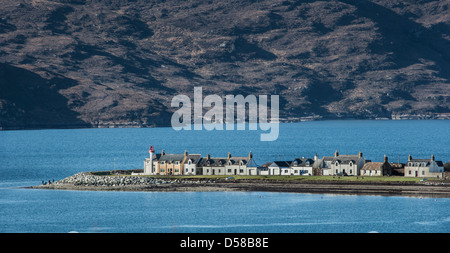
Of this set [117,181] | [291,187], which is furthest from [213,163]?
[291,187]

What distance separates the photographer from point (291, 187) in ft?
456

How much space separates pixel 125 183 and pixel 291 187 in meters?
28.3

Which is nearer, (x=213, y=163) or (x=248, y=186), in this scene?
(x=248, y=186)

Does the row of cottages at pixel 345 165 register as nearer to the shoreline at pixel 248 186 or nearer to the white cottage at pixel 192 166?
the shoreline at pixel 248 186

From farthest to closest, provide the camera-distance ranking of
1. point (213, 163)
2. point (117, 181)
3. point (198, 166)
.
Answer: point (198, 166)
point (213, 163)
point (117, 181)

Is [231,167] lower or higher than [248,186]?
higher

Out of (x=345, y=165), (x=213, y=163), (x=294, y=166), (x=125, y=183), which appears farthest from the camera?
(x=213, y=163)

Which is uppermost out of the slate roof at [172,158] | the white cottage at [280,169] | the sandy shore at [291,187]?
the slate roof at [172,158]

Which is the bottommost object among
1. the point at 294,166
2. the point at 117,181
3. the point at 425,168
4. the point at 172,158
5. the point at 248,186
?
the point at 248,186

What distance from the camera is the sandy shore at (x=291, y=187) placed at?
5054 inches

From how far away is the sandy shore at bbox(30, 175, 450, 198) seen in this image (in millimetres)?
128375

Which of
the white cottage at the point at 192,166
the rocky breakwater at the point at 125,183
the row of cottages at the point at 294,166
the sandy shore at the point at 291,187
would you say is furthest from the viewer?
the white cottage at the point at 192,166

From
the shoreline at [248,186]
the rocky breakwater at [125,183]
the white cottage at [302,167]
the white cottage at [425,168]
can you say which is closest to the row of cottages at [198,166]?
the shoreline at [248,186]

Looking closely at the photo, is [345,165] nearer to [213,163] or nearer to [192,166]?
[213,163]
